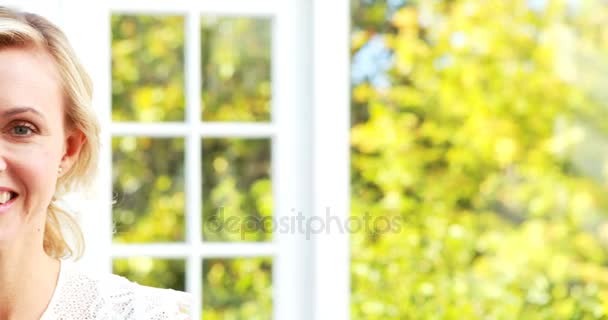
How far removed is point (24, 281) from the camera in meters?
1.68

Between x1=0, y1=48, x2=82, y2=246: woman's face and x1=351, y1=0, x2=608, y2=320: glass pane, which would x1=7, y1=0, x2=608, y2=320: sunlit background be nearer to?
x1=351, y1=0, x2=608, y2=320: glass pane

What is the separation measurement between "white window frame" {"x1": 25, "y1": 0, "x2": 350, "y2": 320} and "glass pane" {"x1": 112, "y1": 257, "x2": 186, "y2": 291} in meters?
1.50

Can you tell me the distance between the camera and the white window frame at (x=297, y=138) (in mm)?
2723

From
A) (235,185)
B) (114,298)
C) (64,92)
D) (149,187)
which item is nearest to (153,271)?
(149,187)

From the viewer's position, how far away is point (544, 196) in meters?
4.42

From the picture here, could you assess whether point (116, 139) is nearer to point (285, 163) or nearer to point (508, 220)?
point (285, 163)

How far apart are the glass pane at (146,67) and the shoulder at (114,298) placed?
2.47 metres

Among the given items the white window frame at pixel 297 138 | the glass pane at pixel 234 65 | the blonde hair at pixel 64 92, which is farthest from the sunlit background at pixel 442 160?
the blonde hair at pixel 64 92

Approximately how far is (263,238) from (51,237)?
8.31 feet

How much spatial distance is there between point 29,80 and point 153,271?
2.76 m

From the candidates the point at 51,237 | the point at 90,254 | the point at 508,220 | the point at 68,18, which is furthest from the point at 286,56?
the point at 508,220

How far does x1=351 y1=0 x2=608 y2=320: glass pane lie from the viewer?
173 inches

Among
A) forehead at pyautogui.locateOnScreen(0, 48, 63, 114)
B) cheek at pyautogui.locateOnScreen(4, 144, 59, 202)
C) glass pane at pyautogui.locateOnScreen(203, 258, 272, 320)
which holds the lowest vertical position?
glass pane at pyautogui.locateOnScreen(203, 258, 272, 320)

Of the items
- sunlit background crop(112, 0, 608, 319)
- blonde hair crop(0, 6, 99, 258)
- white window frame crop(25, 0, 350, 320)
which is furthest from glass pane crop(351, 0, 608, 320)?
blonde hair crop(0, 6, 99, 258)
